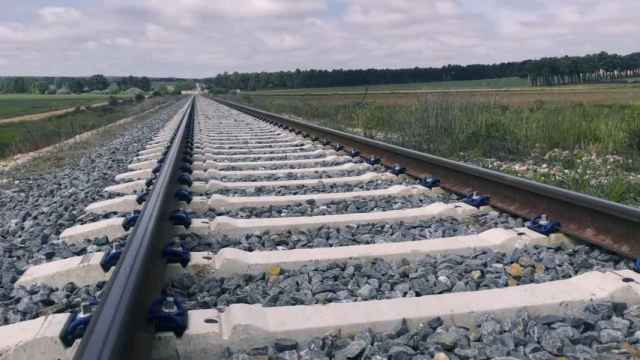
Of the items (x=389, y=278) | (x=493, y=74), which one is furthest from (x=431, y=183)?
(x=493, y=74)

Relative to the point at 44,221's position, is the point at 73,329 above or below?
above

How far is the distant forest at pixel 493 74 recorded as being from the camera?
257 feet

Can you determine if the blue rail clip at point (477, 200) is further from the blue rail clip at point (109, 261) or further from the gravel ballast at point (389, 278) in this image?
the blue rail clip at point (109, 261)

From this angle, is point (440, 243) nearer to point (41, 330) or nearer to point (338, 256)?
point (338, 256)

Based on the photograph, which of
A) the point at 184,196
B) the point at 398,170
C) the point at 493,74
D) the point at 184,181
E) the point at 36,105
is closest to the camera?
the point at 184,196

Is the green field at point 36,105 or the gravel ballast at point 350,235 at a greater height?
the gravel ballast at point 350,235

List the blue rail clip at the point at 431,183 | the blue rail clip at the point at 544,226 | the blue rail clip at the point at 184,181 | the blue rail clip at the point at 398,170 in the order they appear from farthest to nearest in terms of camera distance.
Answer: the blue rail clip at the point at 398,170, the blue rail clip at the point at 184,181, the blue rail clip at the point at 431,183, the blue rail clip at the point at 544,226

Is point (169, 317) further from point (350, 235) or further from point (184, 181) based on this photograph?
point (184, 181)

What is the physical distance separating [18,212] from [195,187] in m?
1.48

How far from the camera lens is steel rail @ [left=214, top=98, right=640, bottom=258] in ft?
9.80

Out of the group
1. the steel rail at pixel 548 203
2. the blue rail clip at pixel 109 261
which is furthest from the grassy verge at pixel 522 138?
the blue rail clip at pixel 109 261

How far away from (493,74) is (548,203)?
91.3 m

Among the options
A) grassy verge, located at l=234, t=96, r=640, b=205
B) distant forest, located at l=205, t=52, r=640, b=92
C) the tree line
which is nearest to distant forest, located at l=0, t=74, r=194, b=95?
the tree line

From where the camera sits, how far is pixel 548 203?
3633 millimetres
